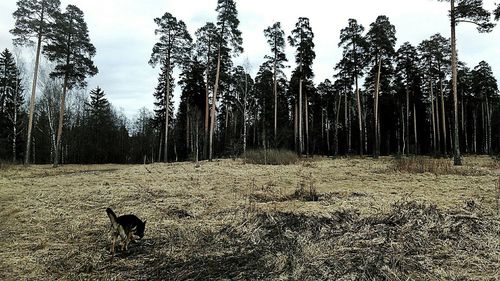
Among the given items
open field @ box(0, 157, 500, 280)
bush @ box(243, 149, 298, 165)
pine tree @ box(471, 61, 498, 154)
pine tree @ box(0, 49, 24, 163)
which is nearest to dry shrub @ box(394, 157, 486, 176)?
open field @ box(0, 157, 500, 280)

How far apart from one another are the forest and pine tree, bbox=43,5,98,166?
7cm

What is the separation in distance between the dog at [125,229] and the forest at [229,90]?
16466 mm

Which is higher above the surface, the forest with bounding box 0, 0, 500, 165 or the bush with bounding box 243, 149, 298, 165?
the forest with bounding box 0, 0, 500, 165

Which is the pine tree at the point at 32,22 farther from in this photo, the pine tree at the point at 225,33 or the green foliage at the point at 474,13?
the green foliage at the point at 474,13

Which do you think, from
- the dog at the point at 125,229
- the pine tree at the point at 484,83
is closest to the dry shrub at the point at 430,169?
the dog at the point at 125,229

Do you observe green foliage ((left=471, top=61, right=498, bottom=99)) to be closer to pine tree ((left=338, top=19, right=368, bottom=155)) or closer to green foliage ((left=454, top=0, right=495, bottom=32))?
pine tree ((left=338, top=19, right=368, bottom=155))

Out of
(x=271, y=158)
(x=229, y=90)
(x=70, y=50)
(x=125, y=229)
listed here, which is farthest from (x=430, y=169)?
(x=229, y=90)

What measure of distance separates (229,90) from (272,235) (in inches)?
1603

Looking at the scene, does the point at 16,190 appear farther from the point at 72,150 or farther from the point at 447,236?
the point at 72,150

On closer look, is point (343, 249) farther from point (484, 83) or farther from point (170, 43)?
point (484, 83)

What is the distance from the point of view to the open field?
14.8ft

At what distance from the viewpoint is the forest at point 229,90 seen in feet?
83.4

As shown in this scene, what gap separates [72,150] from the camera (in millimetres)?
47844

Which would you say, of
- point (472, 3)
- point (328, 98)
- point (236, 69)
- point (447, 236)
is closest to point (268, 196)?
point (447, 236)
